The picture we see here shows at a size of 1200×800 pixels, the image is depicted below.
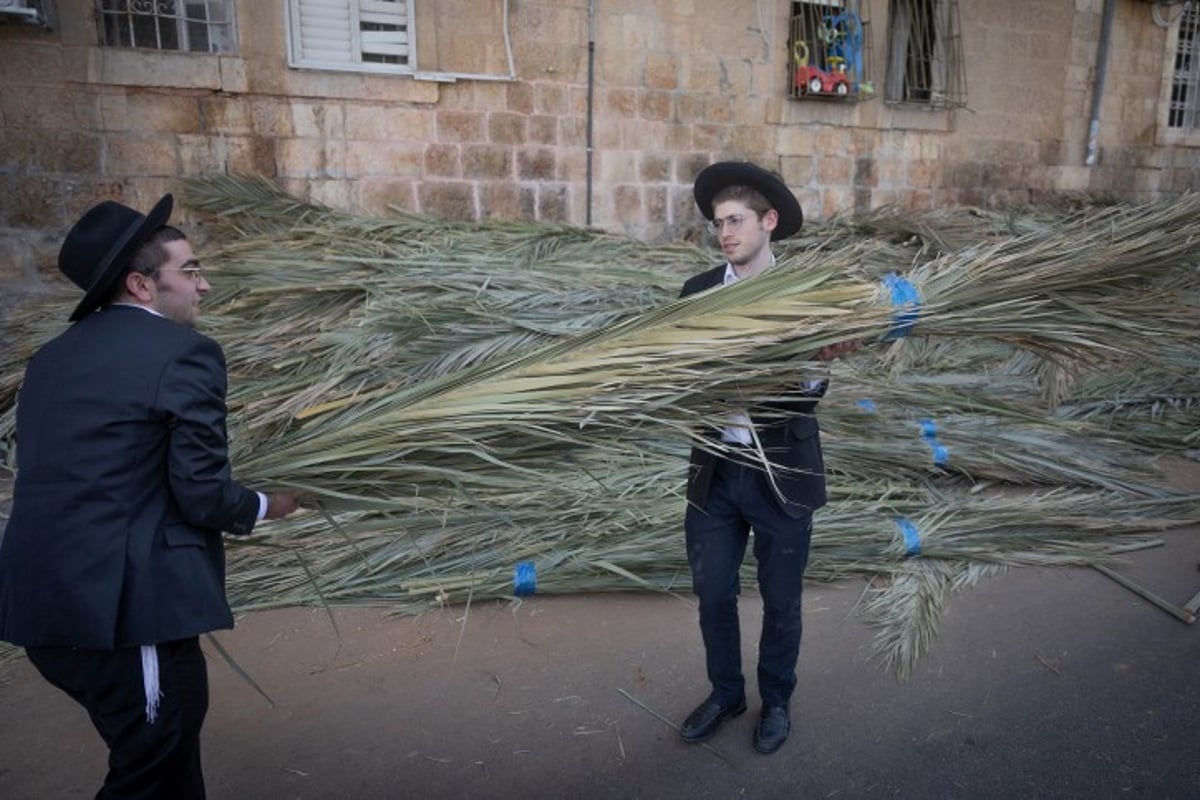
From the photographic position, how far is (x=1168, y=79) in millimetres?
10531

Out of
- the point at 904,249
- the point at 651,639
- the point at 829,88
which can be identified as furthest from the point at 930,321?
the point at 829,88

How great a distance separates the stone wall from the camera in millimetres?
5809

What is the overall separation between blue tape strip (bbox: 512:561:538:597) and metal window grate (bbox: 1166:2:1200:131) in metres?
11.2

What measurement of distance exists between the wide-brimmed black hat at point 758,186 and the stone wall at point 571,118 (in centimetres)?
479

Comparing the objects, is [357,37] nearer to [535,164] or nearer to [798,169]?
[535,164]

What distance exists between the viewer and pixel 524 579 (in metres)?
3.38

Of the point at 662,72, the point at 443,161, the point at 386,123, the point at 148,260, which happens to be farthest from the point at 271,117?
the point at 148,260

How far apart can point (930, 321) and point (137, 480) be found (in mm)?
1845

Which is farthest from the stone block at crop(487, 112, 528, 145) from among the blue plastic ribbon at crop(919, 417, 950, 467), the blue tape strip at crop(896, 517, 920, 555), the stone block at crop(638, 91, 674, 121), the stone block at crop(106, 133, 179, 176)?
the blue tape strip at crop(896, 517, 920, 555)

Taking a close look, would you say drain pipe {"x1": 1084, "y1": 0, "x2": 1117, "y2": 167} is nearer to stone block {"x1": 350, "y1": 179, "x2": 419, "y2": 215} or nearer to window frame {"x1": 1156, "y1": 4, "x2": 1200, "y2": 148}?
window frame {"x1": 1156, "y1": 4, "x2": 1200, "y2": 148}

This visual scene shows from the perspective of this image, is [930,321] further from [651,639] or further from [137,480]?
→ [137,480]

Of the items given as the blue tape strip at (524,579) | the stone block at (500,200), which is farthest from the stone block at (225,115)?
the blue tape strip at (524,579)

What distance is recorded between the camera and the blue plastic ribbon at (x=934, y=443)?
4.28 m

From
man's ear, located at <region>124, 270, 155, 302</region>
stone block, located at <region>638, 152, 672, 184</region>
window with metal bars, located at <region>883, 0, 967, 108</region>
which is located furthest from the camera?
window with metal bars, located at <region>883, 0, 967, 108</region>
